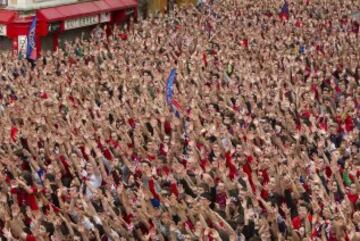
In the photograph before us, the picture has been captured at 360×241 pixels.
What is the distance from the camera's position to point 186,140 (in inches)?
626

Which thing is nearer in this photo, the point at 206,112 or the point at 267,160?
the point at 267,160

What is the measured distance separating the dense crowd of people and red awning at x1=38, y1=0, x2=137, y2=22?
16.9ft

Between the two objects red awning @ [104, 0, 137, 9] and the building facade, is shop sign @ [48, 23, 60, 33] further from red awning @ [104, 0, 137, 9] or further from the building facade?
red awning @ [104, 0, 137, 9]

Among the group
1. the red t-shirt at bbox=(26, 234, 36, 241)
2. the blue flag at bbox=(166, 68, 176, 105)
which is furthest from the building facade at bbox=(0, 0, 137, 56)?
the red t-shirt at bbox=(26, 234, 36, 241)

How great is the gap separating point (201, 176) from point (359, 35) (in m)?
13.3

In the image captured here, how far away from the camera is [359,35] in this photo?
25.1 meters

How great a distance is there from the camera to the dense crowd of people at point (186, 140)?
1201 cm

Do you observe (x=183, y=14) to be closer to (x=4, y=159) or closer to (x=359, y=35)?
(x=359, y=35)

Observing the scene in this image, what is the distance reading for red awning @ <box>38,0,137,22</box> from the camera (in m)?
30.2

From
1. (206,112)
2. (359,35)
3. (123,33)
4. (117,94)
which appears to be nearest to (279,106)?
(206,112)

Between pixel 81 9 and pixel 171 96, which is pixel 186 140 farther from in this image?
pixel 81 9

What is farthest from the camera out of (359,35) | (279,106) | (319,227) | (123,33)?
(123,33)

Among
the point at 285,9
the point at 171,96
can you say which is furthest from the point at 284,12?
the point at 171,96

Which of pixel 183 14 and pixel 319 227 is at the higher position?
pixel 183 14
